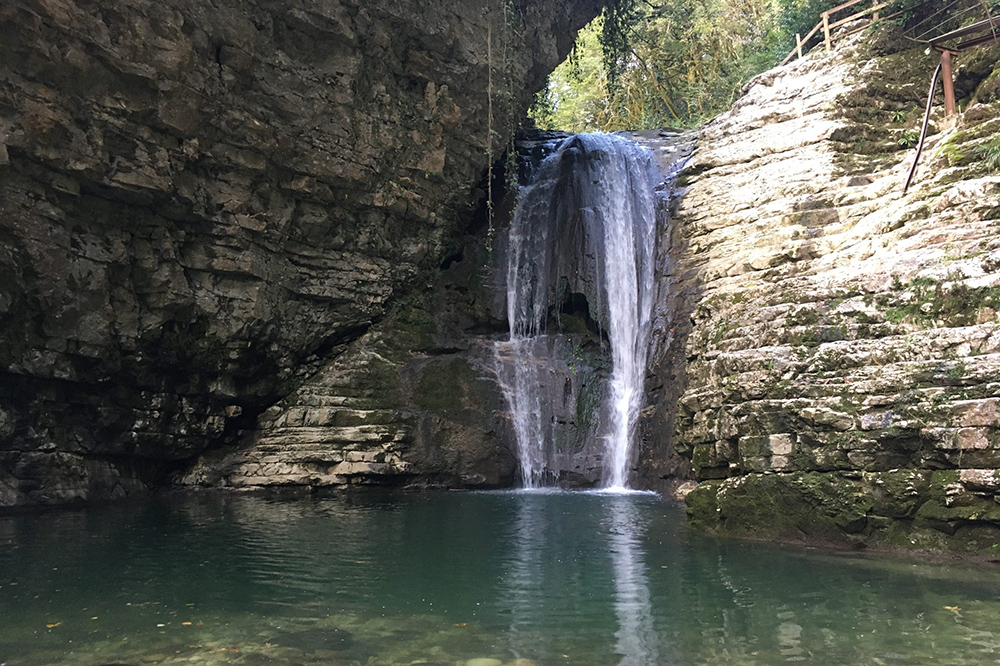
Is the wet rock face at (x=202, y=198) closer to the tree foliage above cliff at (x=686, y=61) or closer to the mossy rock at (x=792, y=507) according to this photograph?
the mossy rock at (x=792, y=507)

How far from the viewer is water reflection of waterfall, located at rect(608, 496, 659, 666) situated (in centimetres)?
429

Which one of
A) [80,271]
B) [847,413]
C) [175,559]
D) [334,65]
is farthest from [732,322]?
[80,271]

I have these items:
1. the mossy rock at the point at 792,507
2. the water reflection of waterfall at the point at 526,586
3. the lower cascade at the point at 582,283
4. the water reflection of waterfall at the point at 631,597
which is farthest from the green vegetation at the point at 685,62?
the mossy rock at the point at 792,507

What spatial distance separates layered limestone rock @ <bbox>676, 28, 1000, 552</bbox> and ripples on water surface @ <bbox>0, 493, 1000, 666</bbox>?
1.83 feet

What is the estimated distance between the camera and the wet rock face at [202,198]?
36.4 ft

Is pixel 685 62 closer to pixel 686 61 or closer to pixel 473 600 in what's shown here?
pixel 686 61

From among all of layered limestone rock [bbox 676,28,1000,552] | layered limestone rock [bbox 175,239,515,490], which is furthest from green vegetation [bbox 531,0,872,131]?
layered limestone rock [bbox 676,28,1000,552]

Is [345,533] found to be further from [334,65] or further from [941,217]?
[334,65]

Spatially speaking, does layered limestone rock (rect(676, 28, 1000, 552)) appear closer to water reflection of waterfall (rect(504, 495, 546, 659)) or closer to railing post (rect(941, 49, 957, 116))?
railing post (rect(941, 49, 957, 116))

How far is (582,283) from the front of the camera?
1669 centimetres

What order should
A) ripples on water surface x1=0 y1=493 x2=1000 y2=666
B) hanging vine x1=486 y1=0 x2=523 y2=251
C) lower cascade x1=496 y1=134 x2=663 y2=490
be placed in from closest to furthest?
ripples on water surface x1=0 y1=493 x2=1000 y2=666 < lower cascade x1=496 y1=134 x2=663 y2=490 < hanging vine x1=486 y1=0 x2=523 y2=251

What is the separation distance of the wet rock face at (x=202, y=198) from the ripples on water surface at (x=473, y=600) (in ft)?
13.1

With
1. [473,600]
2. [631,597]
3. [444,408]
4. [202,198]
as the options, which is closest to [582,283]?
[444,408]

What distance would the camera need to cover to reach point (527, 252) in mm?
17484
